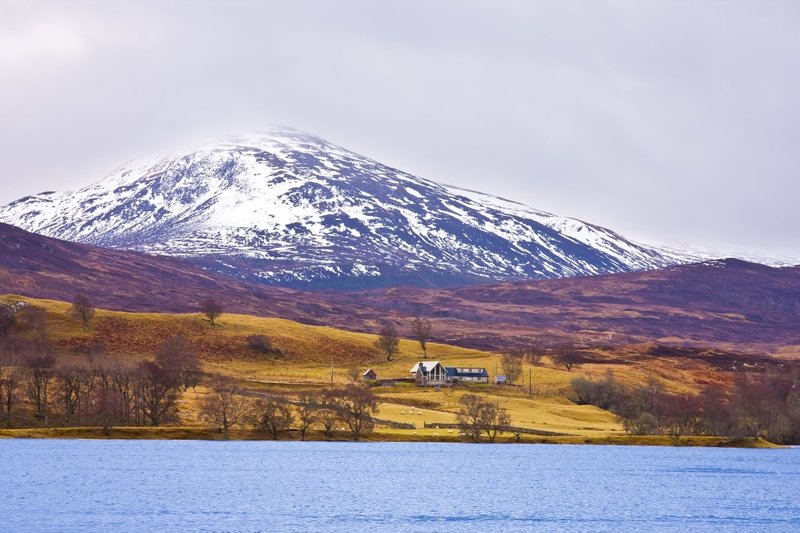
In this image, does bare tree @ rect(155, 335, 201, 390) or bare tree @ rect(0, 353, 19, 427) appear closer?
bare tree @ rect(0, 353, 19, 427)

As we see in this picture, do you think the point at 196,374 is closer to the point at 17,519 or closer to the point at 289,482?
the point at 289,482

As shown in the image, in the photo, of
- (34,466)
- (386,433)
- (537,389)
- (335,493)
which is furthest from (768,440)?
(34,466)

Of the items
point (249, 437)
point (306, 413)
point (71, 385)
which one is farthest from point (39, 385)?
point (306, 413)

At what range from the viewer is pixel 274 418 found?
136m

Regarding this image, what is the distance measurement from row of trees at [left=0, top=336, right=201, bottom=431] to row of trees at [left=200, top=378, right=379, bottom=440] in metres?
5.79

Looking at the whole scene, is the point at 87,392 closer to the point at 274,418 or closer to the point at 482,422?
the point at 274,418

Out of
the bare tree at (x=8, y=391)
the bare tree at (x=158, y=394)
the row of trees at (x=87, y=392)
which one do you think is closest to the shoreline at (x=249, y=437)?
the row of trees at (x=87, y=392)

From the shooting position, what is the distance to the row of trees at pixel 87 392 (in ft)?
450

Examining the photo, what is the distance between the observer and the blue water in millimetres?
73375

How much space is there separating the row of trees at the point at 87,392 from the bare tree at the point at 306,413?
607 inches

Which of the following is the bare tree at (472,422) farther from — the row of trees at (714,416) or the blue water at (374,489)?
the row of trees at (714,416)

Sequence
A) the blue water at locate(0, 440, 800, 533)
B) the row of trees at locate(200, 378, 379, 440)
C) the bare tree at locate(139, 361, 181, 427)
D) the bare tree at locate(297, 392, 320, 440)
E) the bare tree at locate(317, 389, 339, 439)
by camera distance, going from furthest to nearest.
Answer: the bare tree at locate(317, 389, 339, 439), the bare tree at locate(139, 361, 181, 427), the bare tree at locate(297, 392, 320, 440), the row of trees at locate(200, 378, 379, 440), the blue water at locate(0, 440, 800, 533)

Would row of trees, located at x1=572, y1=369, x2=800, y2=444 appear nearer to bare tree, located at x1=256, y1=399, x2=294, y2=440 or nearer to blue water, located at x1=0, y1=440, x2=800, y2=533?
blue water, located at x1=0, y1=440, x2=800, y2=533

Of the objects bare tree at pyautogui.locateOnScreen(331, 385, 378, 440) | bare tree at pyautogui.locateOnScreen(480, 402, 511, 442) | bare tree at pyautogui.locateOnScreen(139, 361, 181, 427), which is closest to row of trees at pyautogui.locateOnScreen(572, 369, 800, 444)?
bare tree at pyautogui.locateOnScreen(480, 402, 511, 442)
